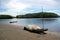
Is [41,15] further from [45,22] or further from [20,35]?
[20,35]

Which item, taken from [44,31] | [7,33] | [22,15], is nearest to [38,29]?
[44,31]

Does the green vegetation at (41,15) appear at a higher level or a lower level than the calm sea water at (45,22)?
higher

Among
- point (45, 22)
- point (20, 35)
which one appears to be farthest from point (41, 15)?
point (20, 35)

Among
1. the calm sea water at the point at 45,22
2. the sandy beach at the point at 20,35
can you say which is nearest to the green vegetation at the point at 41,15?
the calm sea water at the point at 45,22

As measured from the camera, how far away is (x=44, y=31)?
149 centimetres

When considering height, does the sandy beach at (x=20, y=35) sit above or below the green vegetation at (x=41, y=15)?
below

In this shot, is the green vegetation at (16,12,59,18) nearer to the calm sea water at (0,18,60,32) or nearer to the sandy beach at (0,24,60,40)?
the calm sea water at (0,18,60,32)

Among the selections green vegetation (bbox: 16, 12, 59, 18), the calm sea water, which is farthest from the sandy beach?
green vegetation (bbox: 16, 12, 59, 18)

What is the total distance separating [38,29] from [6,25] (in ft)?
1.52

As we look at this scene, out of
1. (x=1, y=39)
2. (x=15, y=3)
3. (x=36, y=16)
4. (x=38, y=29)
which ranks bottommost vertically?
(x=1, y=39)

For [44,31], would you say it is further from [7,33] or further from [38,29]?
[7,33]

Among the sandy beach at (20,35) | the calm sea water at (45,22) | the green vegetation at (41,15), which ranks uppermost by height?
the green vegetation at (41,15)

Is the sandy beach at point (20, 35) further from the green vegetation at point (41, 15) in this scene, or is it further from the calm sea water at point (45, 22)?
the green vegetation at point (41, 15)

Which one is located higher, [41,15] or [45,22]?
[41,15]
